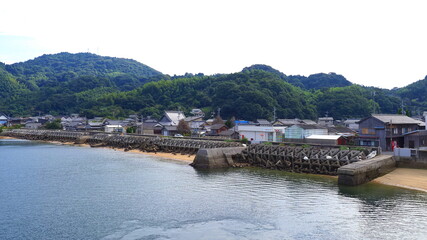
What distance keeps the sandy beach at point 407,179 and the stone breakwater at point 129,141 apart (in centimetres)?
1587

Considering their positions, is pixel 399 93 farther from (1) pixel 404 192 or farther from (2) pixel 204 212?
(2) pixel 204 212

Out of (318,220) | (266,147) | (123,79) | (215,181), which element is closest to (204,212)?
(318,220)

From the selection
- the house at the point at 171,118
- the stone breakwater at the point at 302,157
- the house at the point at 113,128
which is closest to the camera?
the stone breakwater at the point at 302,157

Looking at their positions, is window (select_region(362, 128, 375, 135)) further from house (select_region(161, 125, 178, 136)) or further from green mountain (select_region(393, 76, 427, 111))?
green mountain (select_region(393, 76, 427, 111))

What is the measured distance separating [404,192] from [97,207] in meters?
18.6

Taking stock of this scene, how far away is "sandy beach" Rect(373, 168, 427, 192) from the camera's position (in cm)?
2160

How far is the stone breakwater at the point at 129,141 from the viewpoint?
39.7m

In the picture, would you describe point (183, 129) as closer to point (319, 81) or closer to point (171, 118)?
point (171, 118)

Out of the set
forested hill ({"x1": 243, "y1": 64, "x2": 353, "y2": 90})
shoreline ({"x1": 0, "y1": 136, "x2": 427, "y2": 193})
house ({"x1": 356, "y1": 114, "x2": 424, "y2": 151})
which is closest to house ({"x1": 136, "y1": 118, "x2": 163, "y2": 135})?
house ({"x1": 356, "y1": 114, "x2": 424, "y2": 151})

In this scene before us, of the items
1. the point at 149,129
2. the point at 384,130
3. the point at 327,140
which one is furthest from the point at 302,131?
the point at 149,129

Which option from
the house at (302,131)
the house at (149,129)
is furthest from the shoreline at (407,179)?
the house at (149,129)

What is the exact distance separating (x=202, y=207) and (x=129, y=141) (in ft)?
115

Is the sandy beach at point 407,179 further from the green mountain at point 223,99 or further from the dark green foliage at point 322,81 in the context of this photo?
the dark green foliage at point 322,81

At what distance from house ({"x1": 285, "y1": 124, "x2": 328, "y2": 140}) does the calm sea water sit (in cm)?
1100
